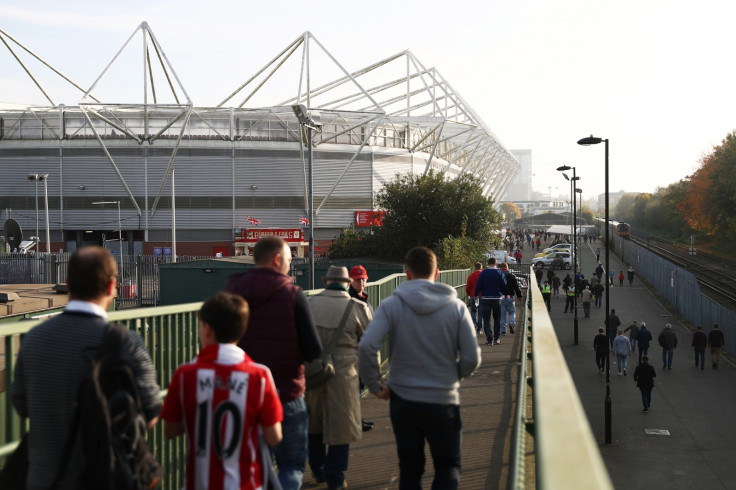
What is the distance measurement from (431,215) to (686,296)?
1343 cm

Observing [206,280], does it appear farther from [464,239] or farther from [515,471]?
[515,471]

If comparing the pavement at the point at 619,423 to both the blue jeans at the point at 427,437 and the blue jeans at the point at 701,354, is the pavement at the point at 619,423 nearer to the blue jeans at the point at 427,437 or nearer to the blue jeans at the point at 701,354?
the blue jeans at the point at 701,354

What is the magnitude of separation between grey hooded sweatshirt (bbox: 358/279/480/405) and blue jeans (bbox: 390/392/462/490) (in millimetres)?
53

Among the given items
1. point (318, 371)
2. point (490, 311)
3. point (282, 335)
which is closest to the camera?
point (282, 335)

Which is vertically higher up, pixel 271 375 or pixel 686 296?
pixel 271 375

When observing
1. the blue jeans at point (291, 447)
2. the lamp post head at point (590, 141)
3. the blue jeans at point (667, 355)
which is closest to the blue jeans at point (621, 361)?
the blue jeans at point (667, 355)

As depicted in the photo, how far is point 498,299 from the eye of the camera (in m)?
12.3

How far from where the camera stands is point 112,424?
103 inches

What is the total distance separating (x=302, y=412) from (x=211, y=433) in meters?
1.08

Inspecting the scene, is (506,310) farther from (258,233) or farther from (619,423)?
(258,233)

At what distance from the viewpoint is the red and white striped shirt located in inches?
115

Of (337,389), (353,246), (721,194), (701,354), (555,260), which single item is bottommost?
(701,354)

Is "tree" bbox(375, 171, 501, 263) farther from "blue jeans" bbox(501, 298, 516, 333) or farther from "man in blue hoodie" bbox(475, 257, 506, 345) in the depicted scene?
"man in blue hoodie" bbox(475, 257, 506, 345)

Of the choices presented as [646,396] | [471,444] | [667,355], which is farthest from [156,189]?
[471,444]
